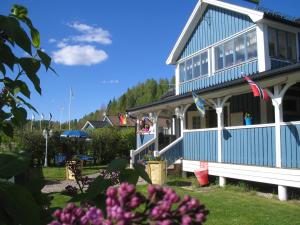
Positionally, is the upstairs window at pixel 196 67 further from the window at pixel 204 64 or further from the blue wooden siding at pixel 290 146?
the blue wooden siding at pixel 290 146

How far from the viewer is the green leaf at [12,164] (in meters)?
1.12

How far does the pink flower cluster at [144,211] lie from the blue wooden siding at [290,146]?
36.0 ft

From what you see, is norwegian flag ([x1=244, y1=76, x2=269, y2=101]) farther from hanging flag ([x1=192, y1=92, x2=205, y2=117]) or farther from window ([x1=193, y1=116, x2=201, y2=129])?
window ([x1=193, y1=116, x2=201, y2=129])

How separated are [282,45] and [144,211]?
16.1 meters

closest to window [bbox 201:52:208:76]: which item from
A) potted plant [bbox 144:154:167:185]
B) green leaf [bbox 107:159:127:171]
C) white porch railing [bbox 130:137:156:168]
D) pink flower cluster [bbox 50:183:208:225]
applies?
white porch railing [bbox 130:137:156:168]

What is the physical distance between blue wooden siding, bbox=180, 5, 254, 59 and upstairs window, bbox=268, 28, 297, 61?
3.47 ft

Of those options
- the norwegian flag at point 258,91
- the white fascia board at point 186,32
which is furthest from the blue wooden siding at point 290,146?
the white fascia board at point 186,32

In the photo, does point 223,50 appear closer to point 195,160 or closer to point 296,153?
point 195,160

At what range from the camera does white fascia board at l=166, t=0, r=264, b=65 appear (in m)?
15.0

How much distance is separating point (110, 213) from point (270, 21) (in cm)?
1558

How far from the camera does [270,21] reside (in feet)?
49.1

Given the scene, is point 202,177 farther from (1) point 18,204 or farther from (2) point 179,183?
(1) point 18,204

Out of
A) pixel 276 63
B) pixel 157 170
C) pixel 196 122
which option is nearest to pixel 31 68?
pixel 157 170

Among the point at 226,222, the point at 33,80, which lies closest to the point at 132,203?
the point at 33,80
